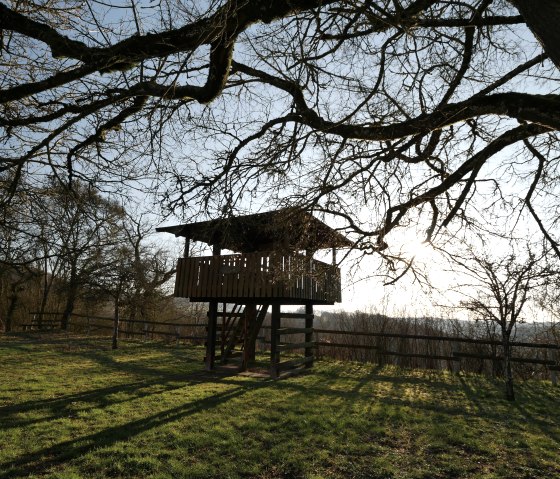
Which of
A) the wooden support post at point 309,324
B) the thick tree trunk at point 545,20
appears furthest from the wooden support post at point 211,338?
the thick tree trunk at point 545,20

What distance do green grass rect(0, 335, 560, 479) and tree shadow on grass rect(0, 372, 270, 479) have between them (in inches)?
0.8

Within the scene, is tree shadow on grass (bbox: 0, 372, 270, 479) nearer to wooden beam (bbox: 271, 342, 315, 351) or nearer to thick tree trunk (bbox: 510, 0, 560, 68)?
wooden beam (bbox: 271, 342, 315, 351)

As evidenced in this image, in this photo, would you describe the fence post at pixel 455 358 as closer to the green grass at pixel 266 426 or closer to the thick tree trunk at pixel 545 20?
the green grass at pixel 266 426

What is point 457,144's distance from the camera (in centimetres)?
541

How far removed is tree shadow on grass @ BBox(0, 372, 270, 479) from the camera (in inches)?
187

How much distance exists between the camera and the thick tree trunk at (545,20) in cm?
200

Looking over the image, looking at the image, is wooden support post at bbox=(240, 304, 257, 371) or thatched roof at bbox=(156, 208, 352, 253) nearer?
thatched roof at bbox=(156, 208, 352, 253)

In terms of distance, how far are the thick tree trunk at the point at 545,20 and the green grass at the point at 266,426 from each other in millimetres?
4919

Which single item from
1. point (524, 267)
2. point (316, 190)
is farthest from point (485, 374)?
point (316, 190)

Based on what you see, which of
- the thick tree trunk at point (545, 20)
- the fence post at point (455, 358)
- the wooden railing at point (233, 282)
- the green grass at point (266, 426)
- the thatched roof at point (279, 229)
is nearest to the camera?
the thick tree trunk at point (545, 20)

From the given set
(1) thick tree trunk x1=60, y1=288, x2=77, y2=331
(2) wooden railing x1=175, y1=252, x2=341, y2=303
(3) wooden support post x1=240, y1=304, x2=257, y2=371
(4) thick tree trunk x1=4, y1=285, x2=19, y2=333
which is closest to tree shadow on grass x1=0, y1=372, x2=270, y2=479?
(2) wooden railing x1=175, y1=252, x2=341, y2=303

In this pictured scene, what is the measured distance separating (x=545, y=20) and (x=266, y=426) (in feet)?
22.0

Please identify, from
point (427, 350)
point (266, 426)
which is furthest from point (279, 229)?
point (427, 350)

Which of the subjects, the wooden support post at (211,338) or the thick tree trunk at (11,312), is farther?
the thick tree trunk at (11,312)
